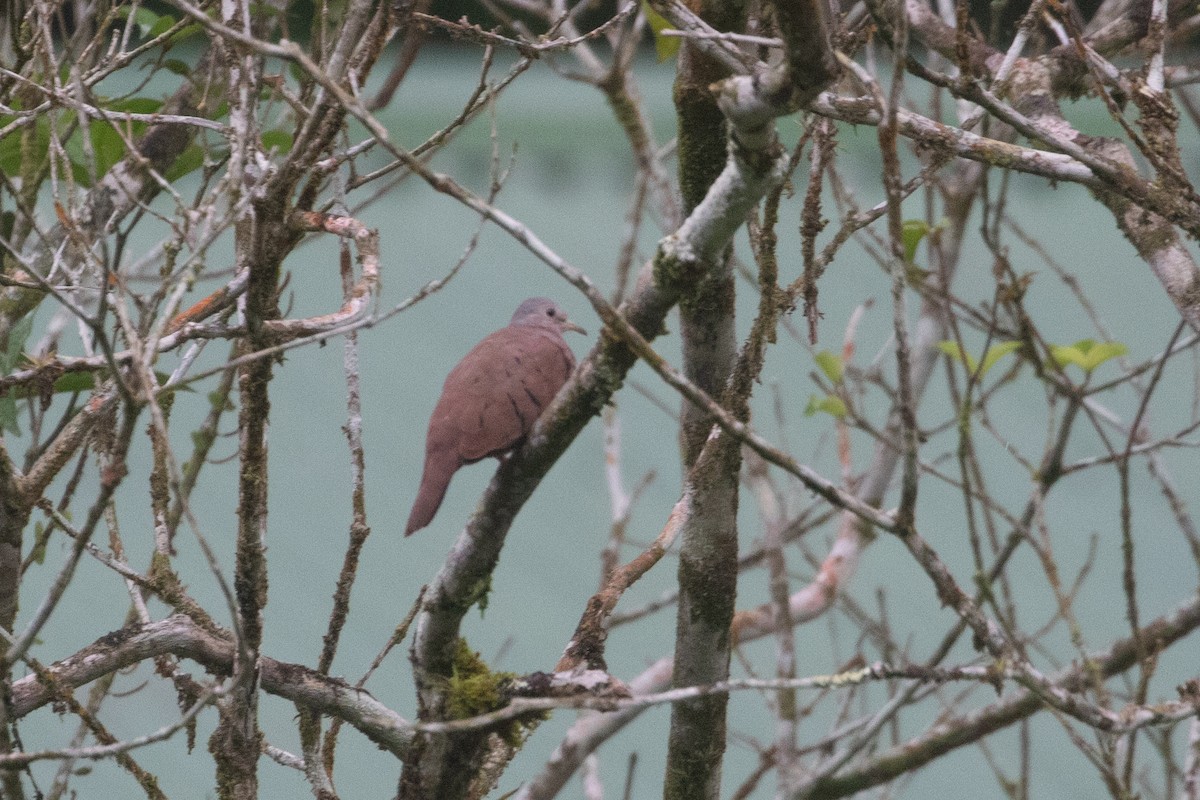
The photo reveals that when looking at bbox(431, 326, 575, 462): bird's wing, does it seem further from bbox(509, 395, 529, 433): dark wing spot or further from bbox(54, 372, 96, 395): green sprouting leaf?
bbox(54, 372, 96, 395): green sprouting leaf

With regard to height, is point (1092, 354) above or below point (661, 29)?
above

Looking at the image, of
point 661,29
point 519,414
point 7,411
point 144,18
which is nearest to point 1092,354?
point 519,414

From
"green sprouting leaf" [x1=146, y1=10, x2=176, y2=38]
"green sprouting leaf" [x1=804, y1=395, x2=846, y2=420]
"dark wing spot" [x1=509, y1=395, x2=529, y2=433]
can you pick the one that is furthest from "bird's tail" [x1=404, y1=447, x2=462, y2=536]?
"green sprouting leaf" [x1=804, y1=395, x2=846, y2=420]

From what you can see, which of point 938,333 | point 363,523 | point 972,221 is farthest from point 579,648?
point 972,221

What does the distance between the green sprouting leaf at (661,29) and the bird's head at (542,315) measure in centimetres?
142

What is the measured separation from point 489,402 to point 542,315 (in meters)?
1.05

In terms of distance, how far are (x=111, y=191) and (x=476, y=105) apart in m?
1.15

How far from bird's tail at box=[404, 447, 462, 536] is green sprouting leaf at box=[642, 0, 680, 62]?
2.90 ft

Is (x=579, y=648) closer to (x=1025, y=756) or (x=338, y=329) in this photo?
(x=338, y=329)

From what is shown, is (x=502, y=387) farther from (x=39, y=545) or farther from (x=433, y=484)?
(x=39, y=545)

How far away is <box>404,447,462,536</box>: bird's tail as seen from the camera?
234 centimetres

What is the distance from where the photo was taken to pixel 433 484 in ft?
7.78

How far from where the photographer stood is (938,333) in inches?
187

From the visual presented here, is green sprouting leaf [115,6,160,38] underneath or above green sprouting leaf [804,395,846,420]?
above
